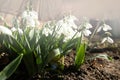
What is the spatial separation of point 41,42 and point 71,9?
4.19 m

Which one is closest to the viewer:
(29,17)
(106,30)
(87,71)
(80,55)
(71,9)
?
(29,17)

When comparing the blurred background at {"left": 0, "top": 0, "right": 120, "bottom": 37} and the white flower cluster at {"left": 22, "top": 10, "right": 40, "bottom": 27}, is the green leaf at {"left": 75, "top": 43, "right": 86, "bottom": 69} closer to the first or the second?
the white flower cluster at {"left": 22, "top": 10, "right": 40, "bottom": 27}

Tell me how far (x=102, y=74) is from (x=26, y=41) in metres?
0.96

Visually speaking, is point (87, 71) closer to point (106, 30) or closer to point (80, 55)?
point (80, 55)

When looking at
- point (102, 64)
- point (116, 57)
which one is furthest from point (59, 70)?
point (116, 57)

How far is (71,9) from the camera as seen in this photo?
740 centimetres

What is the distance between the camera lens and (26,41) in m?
3.10

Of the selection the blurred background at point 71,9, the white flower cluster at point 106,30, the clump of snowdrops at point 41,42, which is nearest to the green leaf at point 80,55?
the clump of snowdrops at point 41,42

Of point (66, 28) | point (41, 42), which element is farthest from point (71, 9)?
point (41, 42)

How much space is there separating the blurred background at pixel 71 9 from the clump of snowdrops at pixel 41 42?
2732 millimetres

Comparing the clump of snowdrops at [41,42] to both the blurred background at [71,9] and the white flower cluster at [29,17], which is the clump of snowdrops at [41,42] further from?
the blurred background at [71,9]

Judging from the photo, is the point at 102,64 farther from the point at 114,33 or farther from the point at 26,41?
the point at 114,33

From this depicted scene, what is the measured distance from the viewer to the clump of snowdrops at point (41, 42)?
123 inches

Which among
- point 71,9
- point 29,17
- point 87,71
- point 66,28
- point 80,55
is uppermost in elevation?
point 29,17
